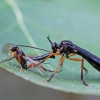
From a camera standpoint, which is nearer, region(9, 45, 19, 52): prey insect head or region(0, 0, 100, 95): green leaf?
region(0, 0, 100, 95): green leaf

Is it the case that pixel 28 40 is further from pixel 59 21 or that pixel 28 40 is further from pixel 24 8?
pixel 59 21

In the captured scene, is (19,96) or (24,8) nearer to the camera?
(24,8)

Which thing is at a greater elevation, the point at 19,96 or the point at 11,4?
the point at 11,4

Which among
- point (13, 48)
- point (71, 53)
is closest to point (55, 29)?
point (71, 53)

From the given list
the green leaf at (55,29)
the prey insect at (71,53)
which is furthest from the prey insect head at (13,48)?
the prey insect at (71,53)

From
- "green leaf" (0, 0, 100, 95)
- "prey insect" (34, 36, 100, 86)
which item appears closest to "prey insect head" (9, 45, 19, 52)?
"green leaf" (0, 0, 100, 95)

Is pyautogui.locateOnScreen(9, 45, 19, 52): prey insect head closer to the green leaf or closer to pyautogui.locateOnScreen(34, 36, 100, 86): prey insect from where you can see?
the green leaf

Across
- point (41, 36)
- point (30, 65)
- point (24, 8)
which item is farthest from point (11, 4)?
point (30, 65)

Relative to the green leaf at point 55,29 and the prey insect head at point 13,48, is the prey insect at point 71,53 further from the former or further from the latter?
the prey insect head at point 13,48
